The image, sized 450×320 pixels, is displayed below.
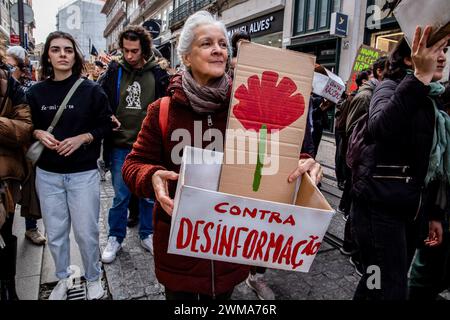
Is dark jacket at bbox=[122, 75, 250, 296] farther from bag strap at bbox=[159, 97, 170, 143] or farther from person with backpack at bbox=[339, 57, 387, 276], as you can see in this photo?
person with backpack at bbox=[339, 57, 387, 276]

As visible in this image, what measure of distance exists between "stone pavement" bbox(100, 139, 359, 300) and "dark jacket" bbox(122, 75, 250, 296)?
116 cm

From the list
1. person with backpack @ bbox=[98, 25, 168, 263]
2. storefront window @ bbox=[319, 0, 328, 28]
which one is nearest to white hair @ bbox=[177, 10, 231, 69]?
person with backpack @ bbox=[98, 25, 168, 263]

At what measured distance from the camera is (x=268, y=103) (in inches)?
50.6

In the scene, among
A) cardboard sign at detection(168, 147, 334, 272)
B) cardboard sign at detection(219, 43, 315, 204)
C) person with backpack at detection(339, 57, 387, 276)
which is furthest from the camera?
person with backpack at detection(339, 57, 387, 276)

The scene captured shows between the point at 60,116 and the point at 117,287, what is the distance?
141 centimetres

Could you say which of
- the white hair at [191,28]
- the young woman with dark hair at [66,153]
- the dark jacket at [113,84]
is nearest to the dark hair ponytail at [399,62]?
the white hair at [191,28]

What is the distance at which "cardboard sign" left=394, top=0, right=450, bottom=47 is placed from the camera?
49.2 inches

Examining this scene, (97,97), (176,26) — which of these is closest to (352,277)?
(97,97)

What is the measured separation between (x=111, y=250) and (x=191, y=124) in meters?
2.10

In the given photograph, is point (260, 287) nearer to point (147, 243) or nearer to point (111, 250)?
point (147, 243)

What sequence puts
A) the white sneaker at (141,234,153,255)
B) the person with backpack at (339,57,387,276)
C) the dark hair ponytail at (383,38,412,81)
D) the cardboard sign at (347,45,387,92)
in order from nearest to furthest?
1. the dark hair ponytail at (383,38,412,81)
2. the person with backpack at (339,57,387,276)
3. the white sneaker at (141,234,153,255)
4. the cardboard sign at (347,45,387,92)

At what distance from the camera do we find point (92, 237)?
260 centimetres

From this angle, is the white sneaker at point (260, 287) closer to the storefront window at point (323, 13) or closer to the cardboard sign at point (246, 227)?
the cardboard sign at point (246, 227)
